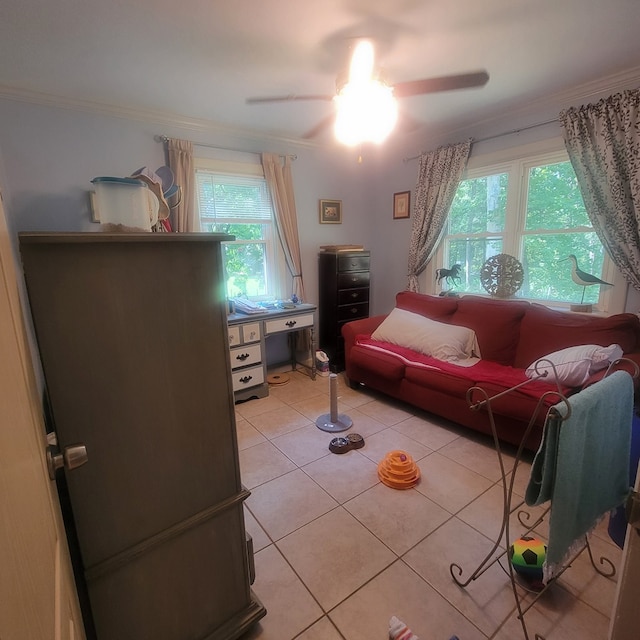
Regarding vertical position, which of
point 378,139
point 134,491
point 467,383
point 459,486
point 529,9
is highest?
point 529,9

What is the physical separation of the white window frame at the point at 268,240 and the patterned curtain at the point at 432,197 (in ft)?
4.95

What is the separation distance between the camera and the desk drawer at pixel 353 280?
381cm

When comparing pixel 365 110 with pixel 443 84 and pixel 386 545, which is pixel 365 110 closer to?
pixel 443 84

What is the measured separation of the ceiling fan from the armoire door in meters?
1.36

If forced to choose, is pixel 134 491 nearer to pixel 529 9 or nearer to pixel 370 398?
pixel 370 398

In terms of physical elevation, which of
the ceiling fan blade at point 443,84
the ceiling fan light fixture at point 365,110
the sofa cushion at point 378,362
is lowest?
the sofa cushion at point 378,362

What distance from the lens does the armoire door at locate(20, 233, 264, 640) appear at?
0.83 m

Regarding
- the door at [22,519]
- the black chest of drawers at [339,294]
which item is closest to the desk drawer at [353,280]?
the black chest of drawers at [339,294]

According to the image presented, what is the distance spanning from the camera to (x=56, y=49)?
194cm

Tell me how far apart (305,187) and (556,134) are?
2367 mm

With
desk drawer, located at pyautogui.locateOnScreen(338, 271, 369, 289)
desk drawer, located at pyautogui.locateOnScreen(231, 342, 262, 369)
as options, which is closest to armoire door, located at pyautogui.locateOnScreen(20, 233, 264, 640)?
desk drawer, located at pyautogui.locateOnScreen(231, 342, 262, 369)

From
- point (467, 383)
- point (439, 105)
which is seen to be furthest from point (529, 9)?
point (467, 383)

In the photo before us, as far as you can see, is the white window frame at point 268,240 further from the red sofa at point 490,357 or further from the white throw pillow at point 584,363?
the white throw pillow at point 584,363

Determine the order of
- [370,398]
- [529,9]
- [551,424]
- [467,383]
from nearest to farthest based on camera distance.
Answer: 1. [551,424]
2. [529,9]
3. [467,383]
4. [370,398]
